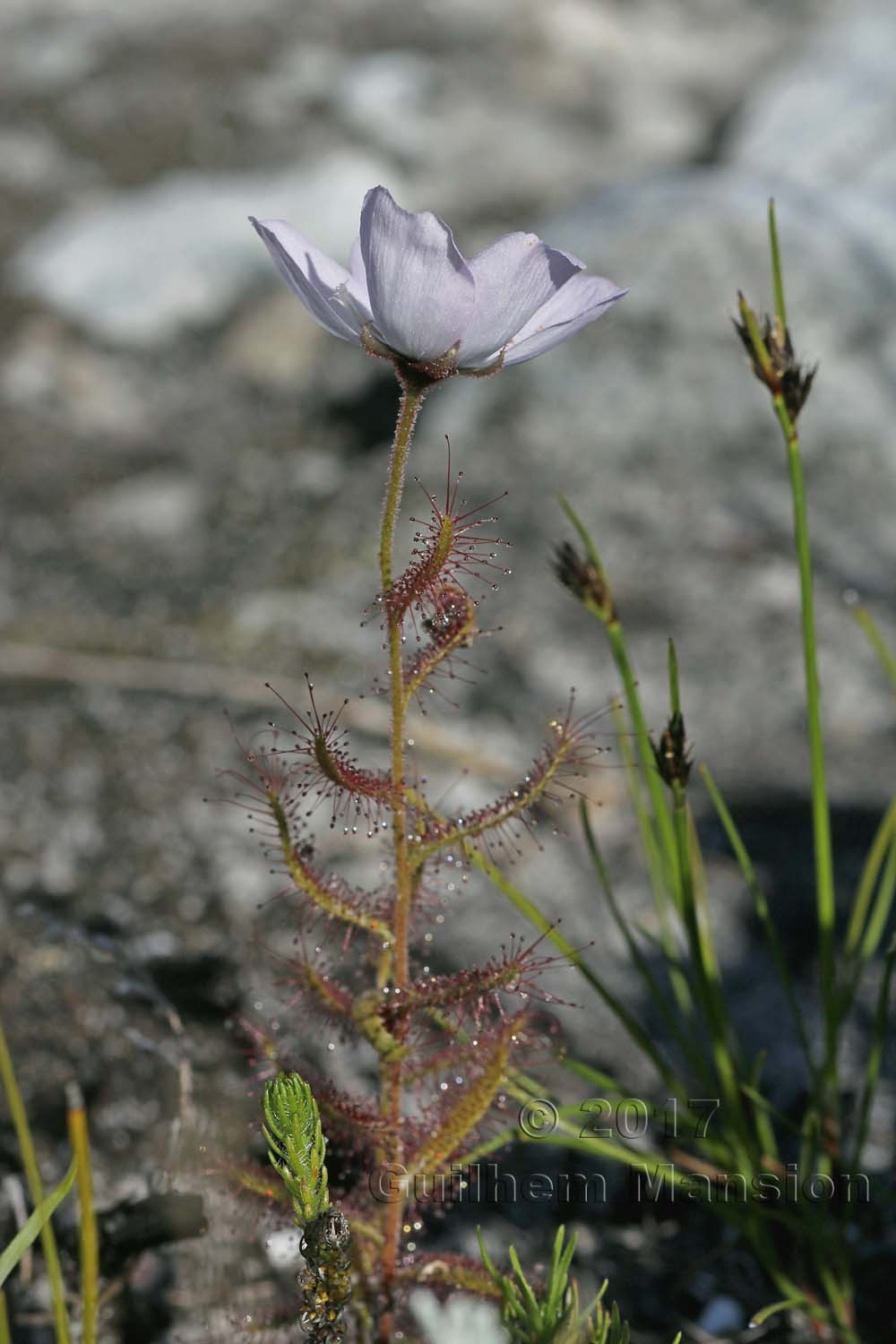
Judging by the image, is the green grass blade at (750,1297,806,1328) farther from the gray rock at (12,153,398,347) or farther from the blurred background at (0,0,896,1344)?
the gray rock at (12,153,398,347)

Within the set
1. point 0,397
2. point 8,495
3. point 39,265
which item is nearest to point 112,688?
point 8,495

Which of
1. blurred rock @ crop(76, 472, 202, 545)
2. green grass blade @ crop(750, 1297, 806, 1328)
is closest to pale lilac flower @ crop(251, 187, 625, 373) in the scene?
green grass blade @ crop(750, 1297, 806, 1328)

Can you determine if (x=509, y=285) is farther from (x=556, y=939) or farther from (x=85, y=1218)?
(x=85, y=1218)

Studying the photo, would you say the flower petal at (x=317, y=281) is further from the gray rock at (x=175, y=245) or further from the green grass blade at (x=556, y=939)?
the gray rock at (x=175, y=245)

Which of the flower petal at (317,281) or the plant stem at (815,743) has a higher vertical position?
the flower petal at (317,281)

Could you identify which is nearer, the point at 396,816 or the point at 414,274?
the point at 414,274

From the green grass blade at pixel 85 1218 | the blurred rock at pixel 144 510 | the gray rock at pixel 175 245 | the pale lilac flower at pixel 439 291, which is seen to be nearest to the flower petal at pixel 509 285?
the pale lilac flower at pixel 439 291

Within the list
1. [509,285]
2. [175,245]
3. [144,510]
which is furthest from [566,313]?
[175,245]
